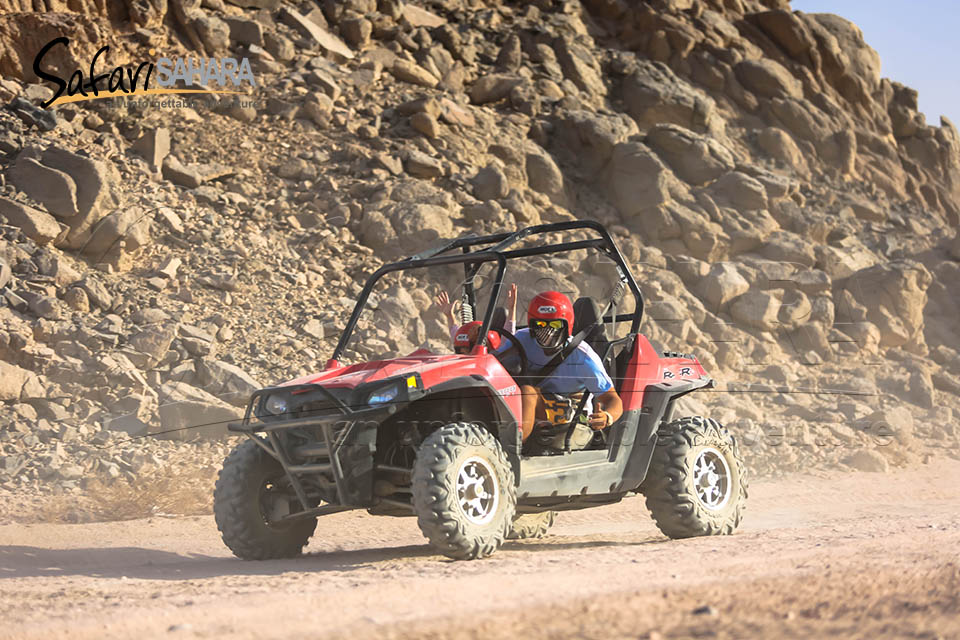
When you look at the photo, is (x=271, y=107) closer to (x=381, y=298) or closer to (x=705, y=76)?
(x=381, y=298)

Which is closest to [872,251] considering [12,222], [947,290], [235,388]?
[947,290]

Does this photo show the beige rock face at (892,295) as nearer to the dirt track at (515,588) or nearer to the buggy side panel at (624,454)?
the dirt track at (515,588)

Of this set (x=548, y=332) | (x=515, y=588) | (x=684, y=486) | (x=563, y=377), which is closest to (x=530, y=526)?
(x=684, y=486)

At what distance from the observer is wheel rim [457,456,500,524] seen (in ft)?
20.7

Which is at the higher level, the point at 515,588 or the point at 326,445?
the point at 326,445

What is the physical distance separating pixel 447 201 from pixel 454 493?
1254cm

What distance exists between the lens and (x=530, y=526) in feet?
29.1

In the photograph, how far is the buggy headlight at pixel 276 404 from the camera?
6734mm

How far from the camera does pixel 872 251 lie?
2298 cm

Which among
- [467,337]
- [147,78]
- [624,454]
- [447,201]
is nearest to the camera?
[467,337]

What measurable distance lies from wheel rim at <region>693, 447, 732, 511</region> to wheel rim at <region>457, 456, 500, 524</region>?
2185 mm

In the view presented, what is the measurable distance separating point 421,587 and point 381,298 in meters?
11.1

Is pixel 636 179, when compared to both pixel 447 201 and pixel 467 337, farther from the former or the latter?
pixel 467 337

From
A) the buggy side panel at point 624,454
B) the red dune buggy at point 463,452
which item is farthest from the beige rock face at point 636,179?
the red dune buggy at point 463,452
